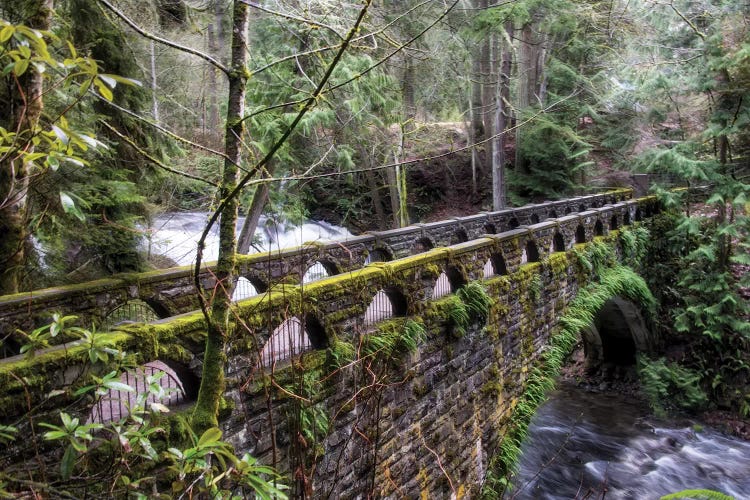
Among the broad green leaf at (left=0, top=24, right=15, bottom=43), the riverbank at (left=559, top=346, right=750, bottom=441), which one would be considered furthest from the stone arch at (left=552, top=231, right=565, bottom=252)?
the broad green leaf at (left=0, top=24, right=15, bottom=43)

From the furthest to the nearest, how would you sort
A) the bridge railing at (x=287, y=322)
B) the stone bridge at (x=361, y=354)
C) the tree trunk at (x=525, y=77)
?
the tree trunk at (x=525, y=77) → the stone bridge at (x=361, y=354) → the bridge railing at (x=287, y=322)

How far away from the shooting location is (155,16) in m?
7.86

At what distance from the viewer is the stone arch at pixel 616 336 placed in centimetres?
1376

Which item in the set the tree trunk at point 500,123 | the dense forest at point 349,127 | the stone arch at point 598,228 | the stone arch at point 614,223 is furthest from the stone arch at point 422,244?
the tree trunk at point 500,123

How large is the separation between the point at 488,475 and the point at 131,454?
5.40 m

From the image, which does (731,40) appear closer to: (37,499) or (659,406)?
(659,406)

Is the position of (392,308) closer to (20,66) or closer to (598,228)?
(20,66)

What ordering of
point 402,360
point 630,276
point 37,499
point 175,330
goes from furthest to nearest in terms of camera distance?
point 630,276
point 402,360
point 175,330
point 37,499

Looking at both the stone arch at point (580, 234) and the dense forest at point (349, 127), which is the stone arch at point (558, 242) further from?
the dense forest at point (349, 127)

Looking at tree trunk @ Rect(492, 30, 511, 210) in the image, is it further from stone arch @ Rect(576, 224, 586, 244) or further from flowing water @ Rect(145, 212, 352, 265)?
stone arch @ Rect(576, 224, 586, 244)

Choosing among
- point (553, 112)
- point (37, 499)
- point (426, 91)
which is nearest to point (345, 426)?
point (37, 499)

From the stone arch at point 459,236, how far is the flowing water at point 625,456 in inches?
152

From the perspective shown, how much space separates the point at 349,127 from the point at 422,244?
669cm

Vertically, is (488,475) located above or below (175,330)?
below
